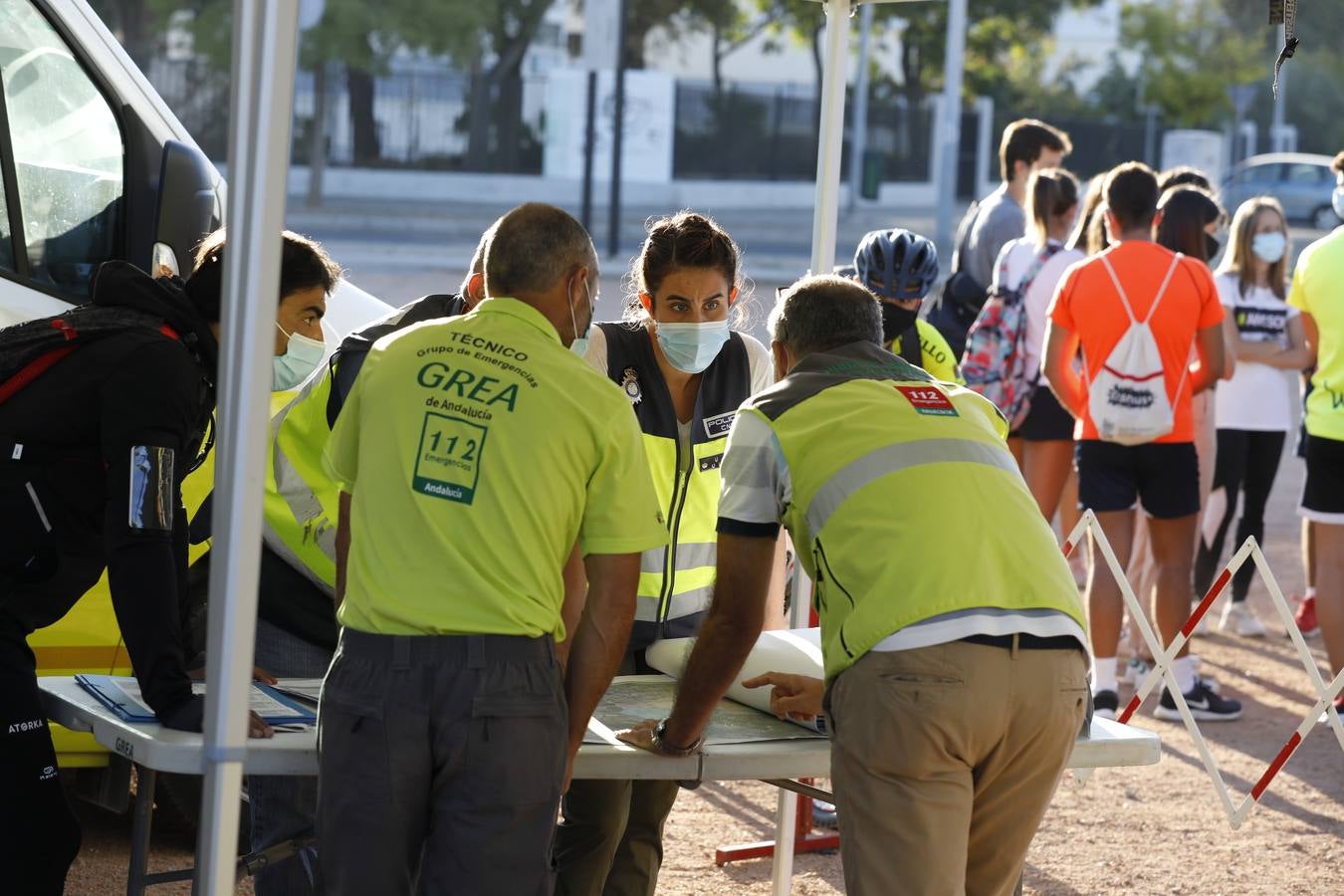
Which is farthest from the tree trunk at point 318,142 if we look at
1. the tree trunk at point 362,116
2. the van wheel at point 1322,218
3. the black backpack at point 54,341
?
the black backpack at point 54,341

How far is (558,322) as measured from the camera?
3125 millimetres

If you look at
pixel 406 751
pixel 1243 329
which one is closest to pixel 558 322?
pixel 406 751

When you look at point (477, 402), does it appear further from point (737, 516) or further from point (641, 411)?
point (641, 411)

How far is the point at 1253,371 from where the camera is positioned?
7910mm

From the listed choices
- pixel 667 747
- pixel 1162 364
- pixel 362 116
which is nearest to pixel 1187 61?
pixel 362 116

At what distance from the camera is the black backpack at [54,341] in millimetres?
3346

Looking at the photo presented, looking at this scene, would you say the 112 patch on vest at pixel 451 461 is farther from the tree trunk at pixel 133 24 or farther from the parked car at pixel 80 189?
the tree trunk at pixel 133 24

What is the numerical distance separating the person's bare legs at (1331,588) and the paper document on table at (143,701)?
471cm

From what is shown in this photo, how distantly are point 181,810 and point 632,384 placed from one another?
80.4 inches

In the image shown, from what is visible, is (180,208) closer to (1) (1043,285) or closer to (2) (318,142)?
(1) (1043,285)

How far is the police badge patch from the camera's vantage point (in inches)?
158

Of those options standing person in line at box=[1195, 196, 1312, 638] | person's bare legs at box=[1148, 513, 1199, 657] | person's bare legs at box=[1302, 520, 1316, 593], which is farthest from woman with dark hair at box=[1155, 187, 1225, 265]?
person's bare legs at box=[1302, 520, 1316, 593]

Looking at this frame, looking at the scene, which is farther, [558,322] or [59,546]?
[59,546]

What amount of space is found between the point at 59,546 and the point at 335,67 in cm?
3135
